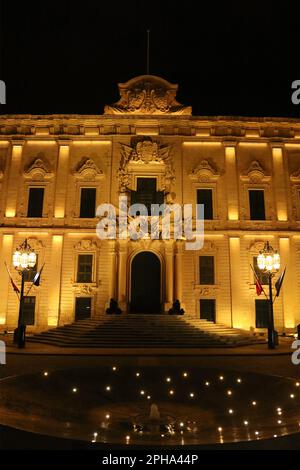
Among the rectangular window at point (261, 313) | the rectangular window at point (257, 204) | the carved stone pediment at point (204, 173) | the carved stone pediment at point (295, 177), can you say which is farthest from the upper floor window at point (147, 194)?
the rectangular window at point (261, 313)

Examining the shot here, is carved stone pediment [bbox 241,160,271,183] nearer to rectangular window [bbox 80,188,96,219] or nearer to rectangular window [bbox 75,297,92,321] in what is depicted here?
rectangular window [bbox 80,188,96,219]

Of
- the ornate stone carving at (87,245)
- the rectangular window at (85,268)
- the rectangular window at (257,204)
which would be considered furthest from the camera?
the rectangular window at (257,204)

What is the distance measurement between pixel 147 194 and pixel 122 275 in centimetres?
533

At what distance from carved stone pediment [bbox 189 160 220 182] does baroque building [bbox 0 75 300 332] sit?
6 cm

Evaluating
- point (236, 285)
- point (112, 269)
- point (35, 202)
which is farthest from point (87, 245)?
point (236, 285)

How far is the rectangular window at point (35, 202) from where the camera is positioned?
24750 millimetres

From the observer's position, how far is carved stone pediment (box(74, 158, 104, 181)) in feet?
82.3

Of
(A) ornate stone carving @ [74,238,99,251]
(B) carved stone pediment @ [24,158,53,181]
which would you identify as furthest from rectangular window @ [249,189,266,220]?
(B) carved stone pediment @ [24,158,53,181]

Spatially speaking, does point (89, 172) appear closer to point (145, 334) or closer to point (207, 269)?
point (207, 269)

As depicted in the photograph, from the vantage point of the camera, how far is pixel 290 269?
23.9m

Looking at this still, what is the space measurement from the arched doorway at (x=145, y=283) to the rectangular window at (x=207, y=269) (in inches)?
99.0

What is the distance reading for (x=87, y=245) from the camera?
944 inches

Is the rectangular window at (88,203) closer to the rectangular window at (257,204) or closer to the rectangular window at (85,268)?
the rectangular window at (85,268)
